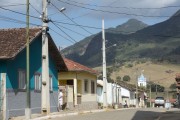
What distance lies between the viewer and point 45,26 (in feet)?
101

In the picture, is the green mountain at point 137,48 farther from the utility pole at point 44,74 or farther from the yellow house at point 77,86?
the utility pole at point 44,74

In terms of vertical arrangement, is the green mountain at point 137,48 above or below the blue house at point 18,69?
above

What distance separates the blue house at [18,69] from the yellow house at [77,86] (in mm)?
5284

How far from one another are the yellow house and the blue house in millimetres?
5284

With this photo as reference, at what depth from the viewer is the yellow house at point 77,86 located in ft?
134

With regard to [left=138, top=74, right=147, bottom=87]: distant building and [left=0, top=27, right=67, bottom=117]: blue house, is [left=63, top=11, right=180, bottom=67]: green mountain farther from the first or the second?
Result: [left=0, top=27, right=67, bottom=117]: blue house

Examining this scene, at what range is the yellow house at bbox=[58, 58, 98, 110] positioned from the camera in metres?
40.7

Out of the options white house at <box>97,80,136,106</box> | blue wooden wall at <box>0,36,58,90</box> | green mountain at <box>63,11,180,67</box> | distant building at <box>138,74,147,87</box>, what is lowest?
white house at <box>97,80,136,106</box>

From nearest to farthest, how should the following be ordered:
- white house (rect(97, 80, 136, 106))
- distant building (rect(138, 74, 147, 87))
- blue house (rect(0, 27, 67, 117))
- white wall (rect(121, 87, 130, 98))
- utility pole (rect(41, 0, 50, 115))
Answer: blue house (rect(0, 27, 67, 117)), utility pole (rect(41, 0, 50, 115)), white house (rect(97, 80, 136, 106)), white wall (rect(121, 87, 130, 98)), distant building (rect(138, 74, 147, 87))

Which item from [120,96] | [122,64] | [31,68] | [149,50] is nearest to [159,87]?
[122,64]

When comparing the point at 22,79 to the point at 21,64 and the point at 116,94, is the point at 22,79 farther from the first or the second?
the point at 116,94

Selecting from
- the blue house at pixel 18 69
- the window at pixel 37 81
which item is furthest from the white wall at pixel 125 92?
the window at pixel 37 81

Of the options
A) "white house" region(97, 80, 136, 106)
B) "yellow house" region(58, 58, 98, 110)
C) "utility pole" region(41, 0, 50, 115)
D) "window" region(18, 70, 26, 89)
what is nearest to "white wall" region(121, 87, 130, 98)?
"white house" region(97, 80, 136, 106)

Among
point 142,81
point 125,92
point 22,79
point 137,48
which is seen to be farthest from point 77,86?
point 137,48
